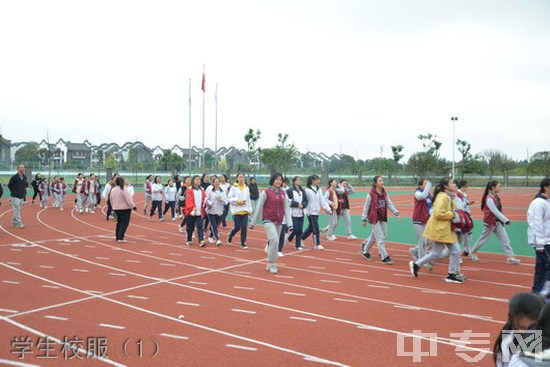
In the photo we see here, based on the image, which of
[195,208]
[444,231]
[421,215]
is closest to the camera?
[444,231]

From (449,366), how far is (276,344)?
177cm

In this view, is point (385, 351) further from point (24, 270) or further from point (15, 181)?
point (15, 181)

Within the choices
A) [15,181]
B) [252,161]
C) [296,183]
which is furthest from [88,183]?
[252,161]

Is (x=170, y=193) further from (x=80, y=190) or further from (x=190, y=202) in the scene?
(x=190, y=202)

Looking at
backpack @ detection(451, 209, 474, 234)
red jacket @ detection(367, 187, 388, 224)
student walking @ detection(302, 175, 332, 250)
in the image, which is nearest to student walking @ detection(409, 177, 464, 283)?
backpack @ detection(451, 209, 474, 234)

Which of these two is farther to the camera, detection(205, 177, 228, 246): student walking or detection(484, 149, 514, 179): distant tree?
detection(484, 149, 514, 179): distant tree

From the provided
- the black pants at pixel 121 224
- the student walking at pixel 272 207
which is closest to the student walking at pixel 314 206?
the student walking at pixel 272 207

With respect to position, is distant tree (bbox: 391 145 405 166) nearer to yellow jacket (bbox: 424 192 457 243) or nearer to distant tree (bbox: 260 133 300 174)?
distant tree (bbox: 260 133 300 174)

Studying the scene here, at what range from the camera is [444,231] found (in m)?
8.45

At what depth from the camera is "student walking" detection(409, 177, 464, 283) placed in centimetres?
844

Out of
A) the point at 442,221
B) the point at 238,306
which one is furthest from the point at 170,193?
the point at 238,306

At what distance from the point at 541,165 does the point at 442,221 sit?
182 ft

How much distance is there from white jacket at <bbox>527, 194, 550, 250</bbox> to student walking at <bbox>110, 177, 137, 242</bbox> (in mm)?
9820

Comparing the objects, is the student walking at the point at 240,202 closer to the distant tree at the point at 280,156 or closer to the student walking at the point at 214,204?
the student walking at the point at 214,204
